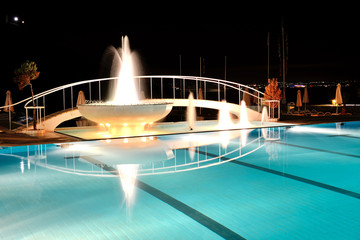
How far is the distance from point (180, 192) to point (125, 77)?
9.78 meters

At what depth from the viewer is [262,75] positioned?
39.4m

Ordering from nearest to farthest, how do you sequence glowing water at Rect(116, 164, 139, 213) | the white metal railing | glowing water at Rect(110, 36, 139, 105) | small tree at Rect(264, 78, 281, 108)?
glowing water at Rect(116, 164, 139, 213) → the white metal railing → glowing water at Rect(110, 36, 139, 105) → small tree at Rect(264, 78, 281, 108)

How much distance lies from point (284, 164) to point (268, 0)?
16022 mm

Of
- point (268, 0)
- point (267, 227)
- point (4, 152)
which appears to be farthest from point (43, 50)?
point (267, 227)

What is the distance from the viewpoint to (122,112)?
11016mm

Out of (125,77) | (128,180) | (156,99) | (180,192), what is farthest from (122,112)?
(180,192)

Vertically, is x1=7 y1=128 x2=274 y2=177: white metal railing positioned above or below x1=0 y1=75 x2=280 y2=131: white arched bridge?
below

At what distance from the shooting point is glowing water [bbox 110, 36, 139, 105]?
46.0ft

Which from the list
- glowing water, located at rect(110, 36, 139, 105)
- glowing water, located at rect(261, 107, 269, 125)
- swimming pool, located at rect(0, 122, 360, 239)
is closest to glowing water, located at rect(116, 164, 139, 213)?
swimming pool, located at rect(0, 122, 360, 239)

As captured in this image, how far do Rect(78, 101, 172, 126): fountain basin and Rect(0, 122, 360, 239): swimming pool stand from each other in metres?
2.64

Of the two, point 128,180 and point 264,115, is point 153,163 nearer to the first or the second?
point 128,180

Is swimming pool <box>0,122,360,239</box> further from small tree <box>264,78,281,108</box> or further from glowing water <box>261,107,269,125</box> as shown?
small tree <box>264,78,281,108</box>

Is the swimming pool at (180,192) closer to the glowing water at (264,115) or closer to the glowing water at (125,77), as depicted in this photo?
the glowing water at (125,77)

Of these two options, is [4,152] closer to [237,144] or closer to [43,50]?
[237,144]
